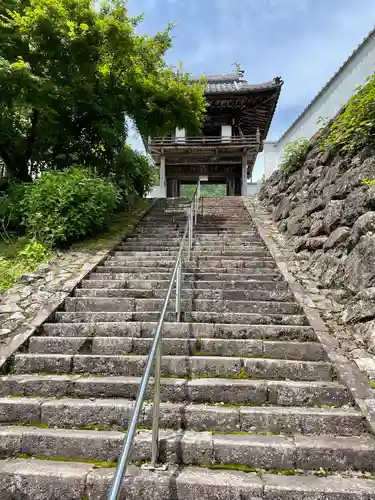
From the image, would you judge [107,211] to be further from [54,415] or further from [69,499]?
[69,499]

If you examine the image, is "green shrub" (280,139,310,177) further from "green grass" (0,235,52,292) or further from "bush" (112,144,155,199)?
"green grass" (0,235,52,292)

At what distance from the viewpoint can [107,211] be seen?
695cm

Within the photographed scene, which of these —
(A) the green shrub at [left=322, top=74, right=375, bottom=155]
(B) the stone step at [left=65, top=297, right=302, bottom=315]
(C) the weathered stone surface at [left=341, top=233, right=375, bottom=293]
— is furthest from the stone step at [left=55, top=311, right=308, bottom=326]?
(A) the green shrub at [left=322, top=74, right=375, bottom=155]

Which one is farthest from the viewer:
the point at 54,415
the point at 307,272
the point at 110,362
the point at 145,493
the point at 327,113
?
the point at 327,113

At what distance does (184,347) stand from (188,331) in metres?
0.28

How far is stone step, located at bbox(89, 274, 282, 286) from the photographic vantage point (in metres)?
5.04

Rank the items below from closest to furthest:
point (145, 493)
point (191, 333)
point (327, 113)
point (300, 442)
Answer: point (145, 493) < point (300, 442) < point (191, 333) < point (327, 113)

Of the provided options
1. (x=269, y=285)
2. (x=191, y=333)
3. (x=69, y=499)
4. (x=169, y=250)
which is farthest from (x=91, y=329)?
(x=169, y=250)

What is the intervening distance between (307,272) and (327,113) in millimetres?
5213

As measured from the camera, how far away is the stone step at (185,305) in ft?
13.8

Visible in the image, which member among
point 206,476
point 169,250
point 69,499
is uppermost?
point 169,250

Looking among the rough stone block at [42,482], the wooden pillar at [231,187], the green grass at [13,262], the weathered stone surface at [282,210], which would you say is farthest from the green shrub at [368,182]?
the wooden pillar at [231,187]

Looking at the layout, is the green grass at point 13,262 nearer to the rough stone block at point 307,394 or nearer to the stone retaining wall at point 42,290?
the stone retaining wall at point 42,290

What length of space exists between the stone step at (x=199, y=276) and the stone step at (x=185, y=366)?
171cm
